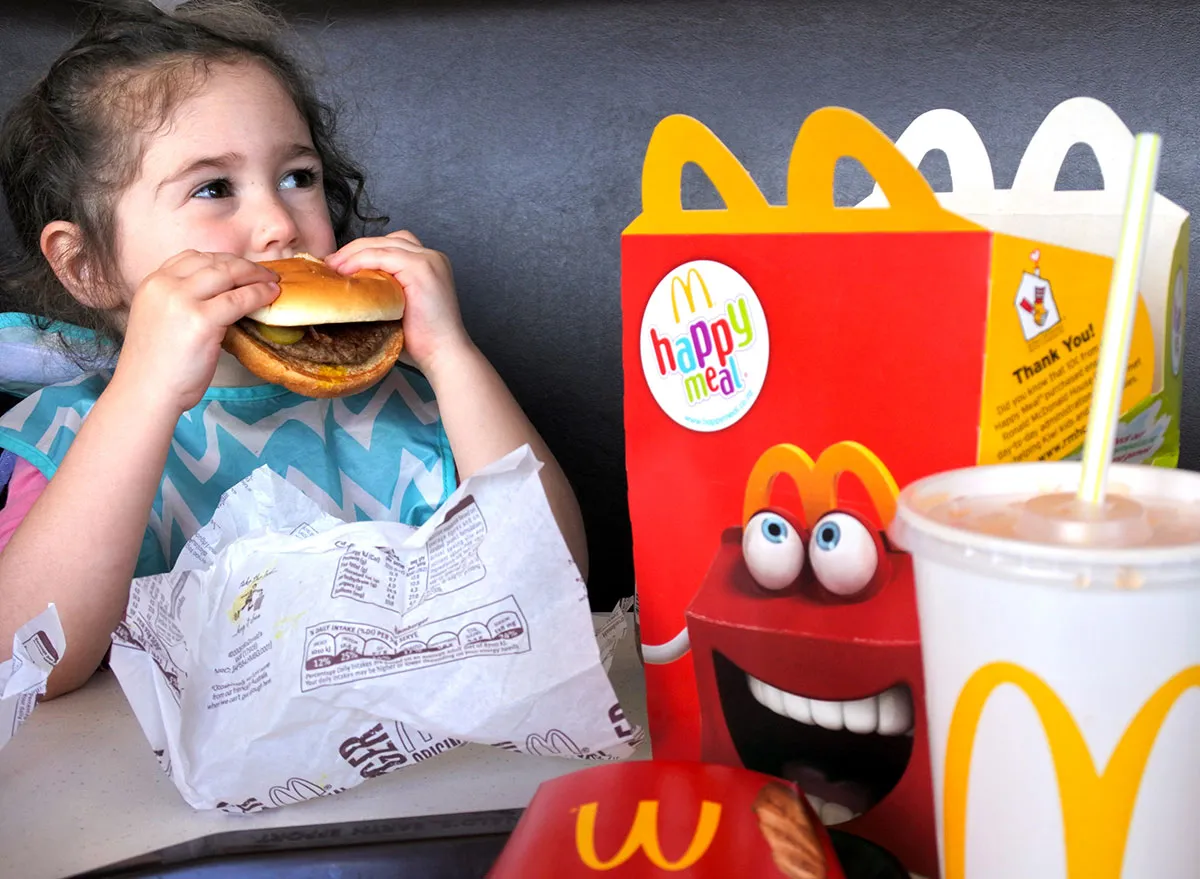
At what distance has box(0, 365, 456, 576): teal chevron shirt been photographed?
138 centimetres

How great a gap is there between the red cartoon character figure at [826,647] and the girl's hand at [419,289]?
74 centimetres

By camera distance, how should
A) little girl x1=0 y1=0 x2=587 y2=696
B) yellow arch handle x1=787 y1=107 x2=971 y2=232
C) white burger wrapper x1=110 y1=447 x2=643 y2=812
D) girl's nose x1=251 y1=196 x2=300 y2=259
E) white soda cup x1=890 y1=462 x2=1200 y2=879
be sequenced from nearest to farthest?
1. white soda cup x1=890 y1=462 x2=1200 y2=879
2. yellow arch handle x1=787 y1=107 x2=971 y2=232
3. white burger wrapper x1=110 y1=447 x2=643 y2=812
4. little girl x1=0 y1=0 x2=587 y2=696
5. girl's nose x1=251 y1=196 x2=300 y2=259

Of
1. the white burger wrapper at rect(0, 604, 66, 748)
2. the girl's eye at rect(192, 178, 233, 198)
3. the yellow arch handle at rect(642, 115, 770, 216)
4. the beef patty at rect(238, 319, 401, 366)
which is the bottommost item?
the white burger wrapper at rect(0, 604, 66, 748)

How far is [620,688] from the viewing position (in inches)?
39.6

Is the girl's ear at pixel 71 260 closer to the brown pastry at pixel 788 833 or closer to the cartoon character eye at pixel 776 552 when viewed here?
the cartoon character eye at pixel 776 552

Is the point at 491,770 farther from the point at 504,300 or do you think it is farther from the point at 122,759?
the point at 504,300

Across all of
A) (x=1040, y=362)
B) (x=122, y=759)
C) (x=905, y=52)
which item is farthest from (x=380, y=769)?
(x=905, y=52)

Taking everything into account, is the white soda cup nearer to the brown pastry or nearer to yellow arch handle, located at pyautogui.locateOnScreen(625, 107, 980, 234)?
the brown pastry

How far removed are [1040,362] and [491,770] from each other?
19.8 inches

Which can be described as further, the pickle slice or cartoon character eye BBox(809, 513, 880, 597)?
the pickle slice

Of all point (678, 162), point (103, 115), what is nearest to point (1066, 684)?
point (678, 162)

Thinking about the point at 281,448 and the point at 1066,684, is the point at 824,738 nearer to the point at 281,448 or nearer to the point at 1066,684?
the point at 1066,684

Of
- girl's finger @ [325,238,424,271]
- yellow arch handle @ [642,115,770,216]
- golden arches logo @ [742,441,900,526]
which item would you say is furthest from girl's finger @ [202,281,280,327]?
golden arches logo @ [742,441,900,526]

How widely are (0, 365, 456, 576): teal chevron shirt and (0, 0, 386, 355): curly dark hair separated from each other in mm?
201
